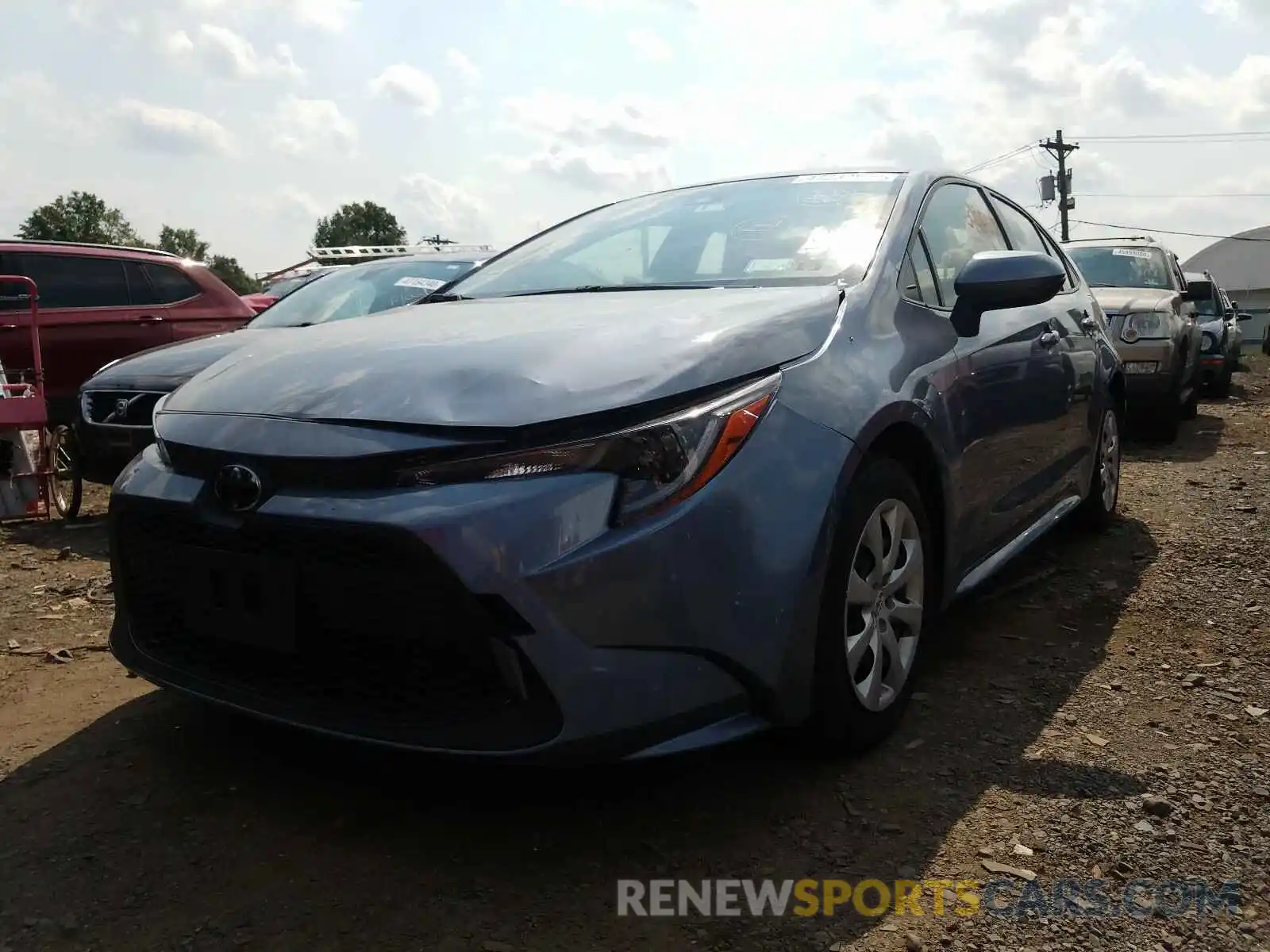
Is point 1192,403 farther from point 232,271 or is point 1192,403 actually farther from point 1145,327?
point 232,271

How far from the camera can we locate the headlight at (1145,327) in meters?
7.93

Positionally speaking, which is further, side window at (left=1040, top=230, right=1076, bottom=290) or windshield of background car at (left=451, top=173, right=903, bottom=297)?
side window at (left=1040, top=230, right=1076, bottom=290)

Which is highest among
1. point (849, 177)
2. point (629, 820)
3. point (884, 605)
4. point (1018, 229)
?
point (849, 177)

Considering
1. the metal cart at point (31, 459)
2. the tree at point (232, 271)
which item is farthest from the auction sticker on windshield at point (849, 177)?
the tree at point (232, 271)

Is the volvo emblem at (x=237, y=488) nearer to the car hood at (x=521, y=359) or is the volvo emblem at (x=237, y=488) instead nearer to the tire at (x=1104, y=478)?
the car hood at (x=521, y=359)

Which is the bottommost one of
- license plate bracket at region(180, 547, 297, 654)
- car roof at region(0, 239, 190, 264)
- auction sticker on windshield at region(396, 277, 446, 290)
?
license plate bracket at region(180, 547, 297, 654)

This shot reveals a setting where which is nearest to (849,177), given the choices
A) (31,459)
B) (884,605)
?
(884,605)

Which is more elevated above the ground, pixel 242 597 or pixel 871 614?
pixel 242 597

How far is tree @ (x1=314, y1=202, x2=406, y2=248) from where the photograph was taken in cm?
9588

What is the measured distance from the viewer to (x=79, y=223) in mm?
86125

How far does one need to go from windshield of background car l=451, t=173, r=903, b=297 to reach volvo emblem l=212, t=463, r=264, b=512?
1.30 m

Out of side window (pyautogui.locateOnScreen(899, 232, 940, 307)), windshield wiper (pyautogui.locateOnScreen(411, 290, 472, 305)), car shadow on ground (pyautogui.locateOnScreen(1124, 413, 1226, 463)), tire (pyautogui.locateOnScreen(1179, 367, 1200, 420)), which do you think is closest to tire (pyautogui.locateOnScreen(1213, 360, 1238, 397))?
tire (pyautogui.locateOnScreen(1179, 367, 1200, 420))

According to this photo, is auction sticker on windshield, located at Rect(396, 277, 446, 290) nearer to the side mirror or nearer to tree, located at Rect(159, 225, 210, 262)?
the side mirror

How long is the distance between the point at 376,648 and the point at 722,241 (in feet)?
5.48
